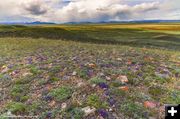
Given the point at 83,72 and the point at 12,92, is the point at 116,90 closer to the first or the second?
the point at 83,72

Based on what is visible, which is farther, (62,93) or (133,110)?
(62,93)

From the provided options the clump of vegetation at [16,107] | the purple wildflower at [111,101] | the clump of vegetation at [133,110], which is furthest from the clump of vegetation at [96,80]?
the clump of vegetation at [16,107]

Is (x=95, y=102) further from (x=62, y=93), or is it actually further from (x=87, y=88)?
(x=62, y=93)

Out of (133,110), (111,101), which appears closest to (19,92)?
(111,101)

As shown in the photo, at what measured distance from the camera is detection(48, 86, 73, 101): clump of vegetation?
10766 millimetres

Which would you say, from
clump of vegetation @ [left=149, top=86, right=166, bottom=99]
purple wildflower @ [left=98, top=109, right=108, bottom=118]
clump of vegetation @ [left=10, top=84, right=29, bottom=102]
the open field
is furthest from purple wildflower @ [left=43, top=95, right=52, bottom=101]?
clump of vegetation @ [left=149, top=86, right=166, bottom=99]

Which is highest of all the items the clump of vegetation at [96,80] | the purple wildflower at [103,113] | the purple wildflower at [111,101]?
the clump of vegetation at [96,80]

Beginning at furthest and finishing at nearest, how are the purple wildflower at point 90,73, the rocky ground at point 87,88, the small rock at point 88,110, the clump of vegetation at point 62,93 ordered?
the purple wildflower at point 90,73
the clump of vegetation at point 62,93
the rocky ground at point 87,88
the small rock at point 88,110

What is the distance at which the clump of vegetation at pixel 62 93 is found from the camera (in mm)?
10766

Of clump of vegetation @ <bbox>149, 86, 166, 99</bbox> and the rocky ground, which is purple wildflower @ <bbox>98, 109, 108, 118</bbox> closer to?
the rocky ground

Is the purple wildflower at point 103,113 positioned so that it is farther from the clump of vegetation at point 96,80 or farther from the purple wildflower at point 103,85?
the clump of vegetation at point 96,80

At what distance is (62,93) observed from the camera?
1114cm

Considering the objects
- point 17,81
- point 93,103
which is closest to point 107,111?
point 93,103

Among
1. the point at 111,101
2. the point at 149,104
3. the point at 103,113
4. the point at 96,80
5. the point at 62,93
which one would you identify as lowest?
the point at 149,104
